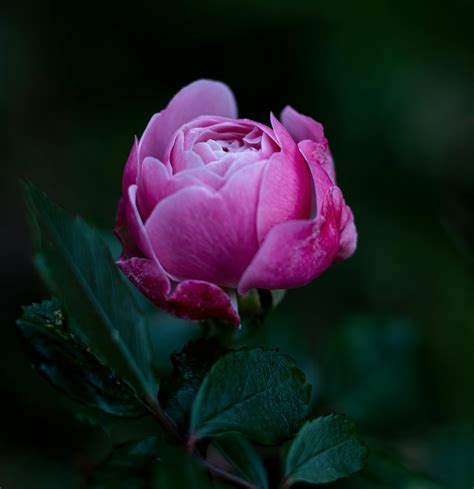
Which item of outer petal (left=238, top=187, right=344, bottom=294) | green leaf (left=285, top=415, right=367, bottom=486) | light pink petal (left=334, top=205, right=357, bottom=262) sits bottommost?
green leaf (left=285, top=415, right=367, bottom=486)

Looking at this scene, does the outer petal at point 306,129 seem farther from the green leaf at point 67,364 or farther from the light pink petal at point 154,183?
the green leaf at point 67,364

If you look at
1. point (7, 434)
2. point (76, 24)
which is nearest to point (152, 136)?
point (7, 434)

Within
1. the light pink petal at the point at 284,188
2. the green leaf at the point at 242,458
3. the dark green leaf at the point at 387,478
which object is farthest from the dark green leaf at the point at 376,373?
the light pink petal at the point at 284,188

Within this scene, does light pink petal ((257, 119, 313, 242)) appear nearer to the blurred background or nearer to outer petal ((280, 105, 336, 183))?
outer petal ((280, 105, 336, 183))

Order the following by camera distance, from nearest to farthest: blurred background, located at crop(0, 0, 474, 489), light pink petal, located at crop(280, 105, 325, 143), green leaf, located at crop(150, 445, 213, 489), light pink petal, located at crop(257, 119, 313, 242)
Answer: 1. green leaf, located at crop(150, 445, 213, 489)
2. light pink petal, located at crop(257, 119, 313, 242)
3. light pink petal, located at crop(280, 105, 325, 143)
4. blurred background, located at crop(0, 0, 474, 489)

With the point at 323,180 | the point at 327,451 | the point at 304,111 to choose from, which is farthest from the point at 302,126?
the point at 304,111

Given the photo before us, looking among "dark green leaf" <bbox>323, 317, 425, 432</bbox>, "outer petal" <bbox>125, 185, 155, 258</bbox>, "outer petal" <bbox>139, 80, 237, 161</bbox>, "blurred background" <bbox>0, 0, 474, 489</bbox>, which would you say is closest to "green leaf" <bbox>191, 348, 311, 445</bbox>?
"outer petal" <bbox>125, 185, 155, 258</bbox>

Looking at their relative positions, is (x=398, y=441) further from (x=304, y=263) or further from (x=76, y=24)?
(x=76, y=24)
